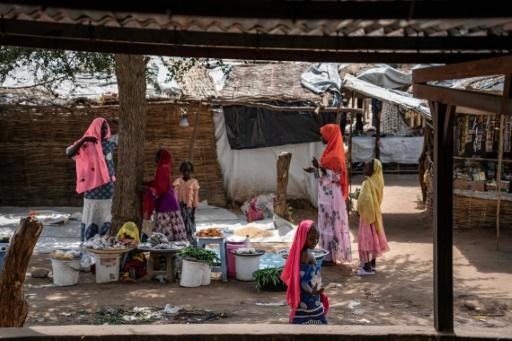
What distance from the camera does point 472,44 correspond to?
169 inches

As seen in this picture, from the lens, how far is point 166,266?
9102mm

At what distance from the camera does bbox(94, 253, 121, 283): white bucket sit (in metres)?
8.76

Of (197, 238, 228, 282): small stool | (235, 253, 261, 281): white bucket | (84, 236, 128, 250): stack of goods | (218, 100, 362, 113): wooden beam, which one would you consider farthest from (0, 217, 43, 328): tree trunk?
(218, 100, 362, 113): wooden beam

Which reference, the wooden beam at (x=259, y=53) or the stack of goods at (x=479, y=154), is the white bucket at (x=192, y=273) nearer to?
the wooden beam at (x=259, y=53)

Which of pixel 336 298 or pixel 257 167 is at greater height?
pixel 257 167

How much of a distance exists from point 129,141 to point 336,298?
341 cm

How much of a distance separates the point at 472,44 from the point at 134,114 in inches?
236

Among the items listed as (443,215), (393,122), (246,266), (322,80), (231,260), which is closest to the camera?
(443,215)

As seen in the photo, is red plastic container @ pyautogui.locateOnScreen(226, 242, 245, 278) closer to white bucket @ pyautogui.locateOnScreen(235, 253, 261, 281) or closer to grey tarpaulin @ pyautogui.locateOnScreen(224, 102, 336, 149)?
white bucket @ pyautogui.locateOnScreen(235, 253, 261, 281)

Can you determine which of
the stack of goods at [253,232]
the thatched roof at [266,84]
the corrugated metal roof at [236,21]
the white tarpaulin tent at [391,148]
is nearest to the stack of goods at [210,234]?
the stack of goods at [253,232]

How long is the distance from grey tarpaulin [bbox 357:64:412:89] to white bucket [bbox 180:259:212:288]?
965 cm

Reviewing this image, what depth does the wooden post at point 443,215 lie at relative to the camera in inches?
166

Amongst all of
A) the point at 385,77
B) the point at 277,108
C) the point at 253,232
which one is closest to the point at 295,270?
the point at 253,232

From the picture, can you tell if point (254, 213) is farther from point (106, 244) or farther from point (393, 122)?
point (393, 122)
